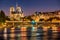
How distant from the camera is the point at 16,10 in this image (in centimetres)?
2433

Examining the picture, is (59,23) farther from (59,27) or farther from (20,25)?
(20,25)

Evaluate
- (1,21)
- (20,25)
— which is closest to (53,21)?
(20,25)

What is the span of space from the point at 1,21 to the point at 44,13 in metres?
3.38

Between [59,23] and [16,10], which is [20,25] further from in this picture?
[59,23]

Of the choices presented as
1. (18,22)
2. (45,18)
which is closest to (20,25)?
(18,22)

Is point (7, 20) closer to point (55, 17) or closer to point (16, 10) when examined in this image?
point (16, 10)

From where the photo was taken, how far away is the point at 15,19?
23516 millimetres

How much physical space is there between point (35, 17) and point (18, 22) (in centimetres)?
143

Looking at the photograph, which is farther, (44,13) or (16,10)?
(16,10)

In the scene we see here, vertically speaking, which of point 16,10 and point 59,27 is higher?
point 16,10

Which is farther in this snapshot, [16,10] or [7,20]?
[16,10]

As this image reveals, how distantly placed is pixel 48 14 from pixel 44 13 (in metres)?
0.40

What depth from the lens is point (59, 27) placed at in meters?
22.9

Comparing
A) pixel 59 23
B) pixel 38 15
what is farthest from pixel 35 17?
pixel 59 23
